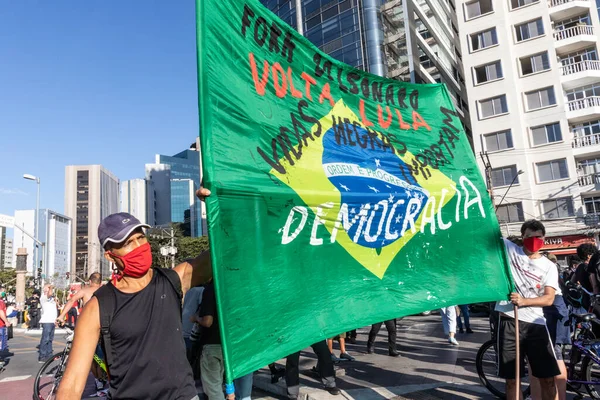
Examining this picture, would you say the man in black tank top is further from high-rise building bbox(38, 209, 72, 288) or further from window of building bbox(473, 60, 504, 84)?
high-rise building bbox(38, 209, 72, 288)

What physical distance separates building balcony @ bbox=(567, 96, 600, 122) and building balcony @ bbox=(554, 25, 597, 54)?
4.22 m

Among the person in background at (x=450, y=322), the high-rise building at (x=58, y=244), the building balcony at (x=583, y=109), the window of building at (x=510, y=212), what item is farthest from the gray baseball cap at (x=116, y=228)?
the high-rise building at (x=58, y=244)

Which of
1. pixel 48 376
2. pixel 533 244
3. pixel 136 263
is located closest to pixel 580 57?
pixel 533 244

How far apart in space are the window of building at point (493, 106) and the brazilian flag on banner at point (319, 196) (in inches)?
1202

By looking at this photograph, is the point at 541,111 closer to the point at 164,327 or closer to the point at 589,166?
the point at 589,166

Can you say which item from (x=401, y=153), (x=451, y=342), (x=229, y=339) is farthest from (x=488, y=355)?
(x=229, y=339)

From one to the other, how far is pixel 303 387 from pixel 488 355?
7.60 feet

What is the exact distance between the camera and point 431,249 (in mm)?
3973

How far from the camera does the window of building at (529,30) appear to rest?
31.4 m

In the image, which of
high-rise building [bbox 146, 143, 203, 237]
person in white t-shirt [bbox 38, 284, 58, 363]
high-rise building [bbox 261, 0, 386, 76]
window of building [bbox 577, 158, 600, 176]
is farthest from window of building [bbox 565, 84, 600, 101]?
high-rise building [bbox 146, 143, 203, 237]

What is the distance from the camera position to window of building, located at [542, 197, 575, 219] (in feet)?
94.5

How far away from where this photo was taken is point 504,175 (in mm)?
30953

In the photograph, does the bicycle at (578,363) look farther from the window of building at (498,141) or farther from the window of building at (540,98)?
the window of building at (540,98)

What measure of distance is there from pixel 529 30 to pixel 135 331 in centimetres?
3692
